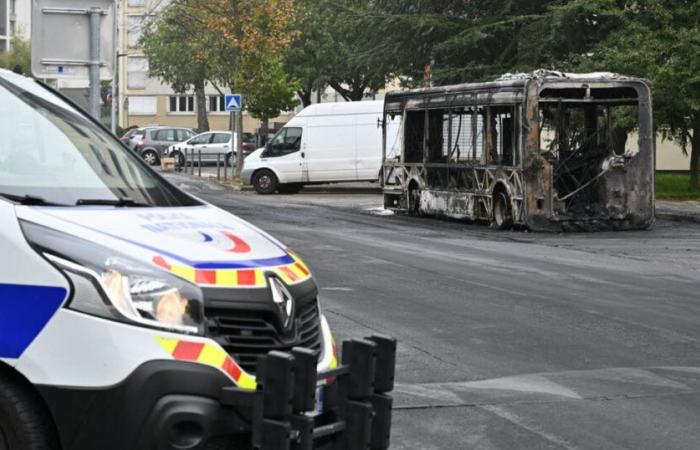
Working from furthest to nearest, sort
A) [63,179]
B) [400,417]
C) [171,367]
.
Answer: [400,417] → [63,179] → [171,367]

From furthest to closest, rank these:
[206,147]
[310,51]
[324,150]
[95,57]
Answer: [310,51]
[206,147]
[324,150]
[95,57]

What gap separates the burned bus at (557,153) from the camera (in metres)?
23.9

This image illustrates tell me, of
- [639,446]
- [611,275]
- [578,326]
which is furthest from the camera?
[611,275]

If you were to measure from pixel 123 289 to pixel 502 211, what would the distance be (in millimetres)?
20712

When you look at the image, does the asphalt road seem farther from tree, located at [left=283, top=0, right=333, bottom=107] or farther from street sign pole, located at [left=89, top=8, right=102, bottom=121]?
tree, located at [left=283, top=0, right=333, bottom=107]

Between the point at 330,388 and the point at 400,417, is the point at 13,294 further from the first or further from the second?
the point at 400,417

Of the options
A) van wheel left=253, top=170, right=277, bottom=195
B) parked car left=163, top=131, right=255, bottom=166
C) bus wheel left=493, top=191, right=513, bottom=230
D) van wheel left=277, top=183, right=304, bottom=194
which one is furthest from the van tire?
bus wheel left=493, top=191, right=513, bottom=230

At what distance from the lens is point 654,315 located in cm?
1206

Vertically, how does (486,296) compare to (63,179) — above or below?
below

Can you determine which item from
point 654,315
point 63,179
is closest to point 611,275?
point 654,315

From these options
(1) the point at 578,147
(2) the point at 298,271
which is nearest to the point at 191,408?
(2) the point at 298,271

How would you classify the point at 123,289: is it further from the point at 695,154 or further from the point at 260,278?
the point at 695,154

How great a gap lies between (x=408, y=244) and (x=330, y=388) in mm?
15362

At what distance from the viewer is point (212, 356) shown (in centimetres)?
468
